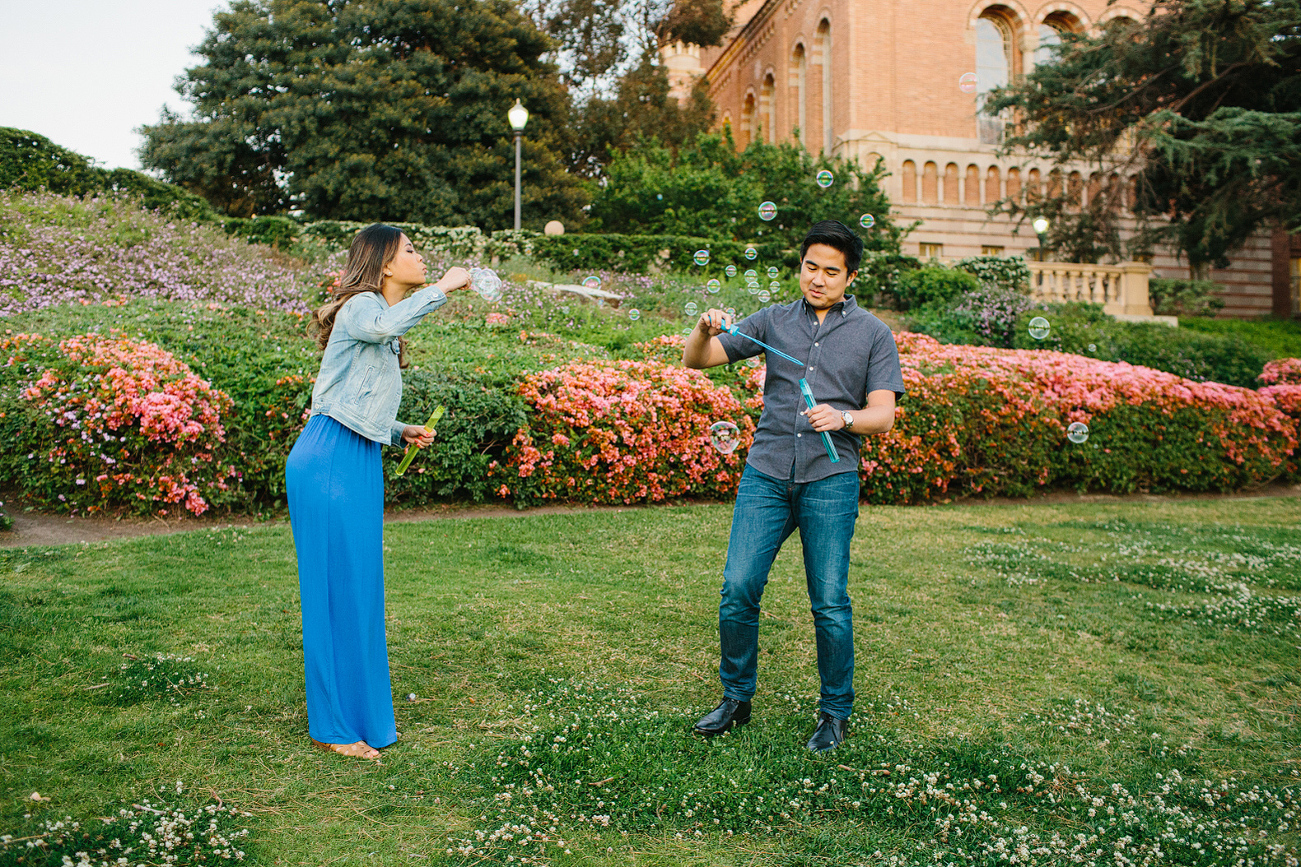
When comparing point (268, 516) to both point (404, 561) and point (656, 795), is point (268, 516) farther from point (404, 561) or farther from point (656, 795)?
point (656, 795)

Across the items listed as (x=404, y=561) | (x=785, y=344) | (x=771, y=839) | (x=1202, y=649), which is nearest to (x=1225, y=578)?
(x=1202, y=649)

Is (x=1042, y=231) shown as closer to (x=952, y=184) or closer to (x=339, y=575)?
(x=952, y=184)

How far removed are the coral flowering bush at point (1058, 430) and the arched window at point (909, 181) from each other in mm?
16949

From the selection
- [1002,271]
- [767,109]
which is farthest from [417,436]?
[767,109]

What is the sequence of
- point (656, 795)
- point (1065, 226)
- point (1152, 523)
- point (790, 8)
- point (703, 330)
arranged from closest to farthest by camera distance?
point (656, 795), point (703, 330), point (1152, 523), point (1065, 226), point (790, 8)

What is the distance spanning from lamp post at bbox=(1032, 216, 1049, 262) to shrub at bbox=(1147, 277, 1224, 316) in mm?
3080

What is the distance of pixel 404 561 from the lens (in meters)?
6.54

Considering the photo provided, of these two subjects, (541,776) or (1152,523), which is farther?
(1152,523)

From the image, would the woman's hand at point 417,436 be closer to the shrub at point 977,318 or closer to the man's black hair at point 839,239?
the man's black hair at point 839,239

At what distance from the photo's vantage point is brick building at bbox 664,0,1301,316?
27.0 m

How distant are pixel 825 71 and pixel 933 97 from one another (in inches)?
145

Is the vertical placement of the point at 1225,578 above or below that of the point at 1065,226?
Answer: below

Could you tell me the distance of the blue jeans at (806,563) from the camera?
141 inches

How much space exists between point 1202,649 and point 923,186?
25037 millimetres
